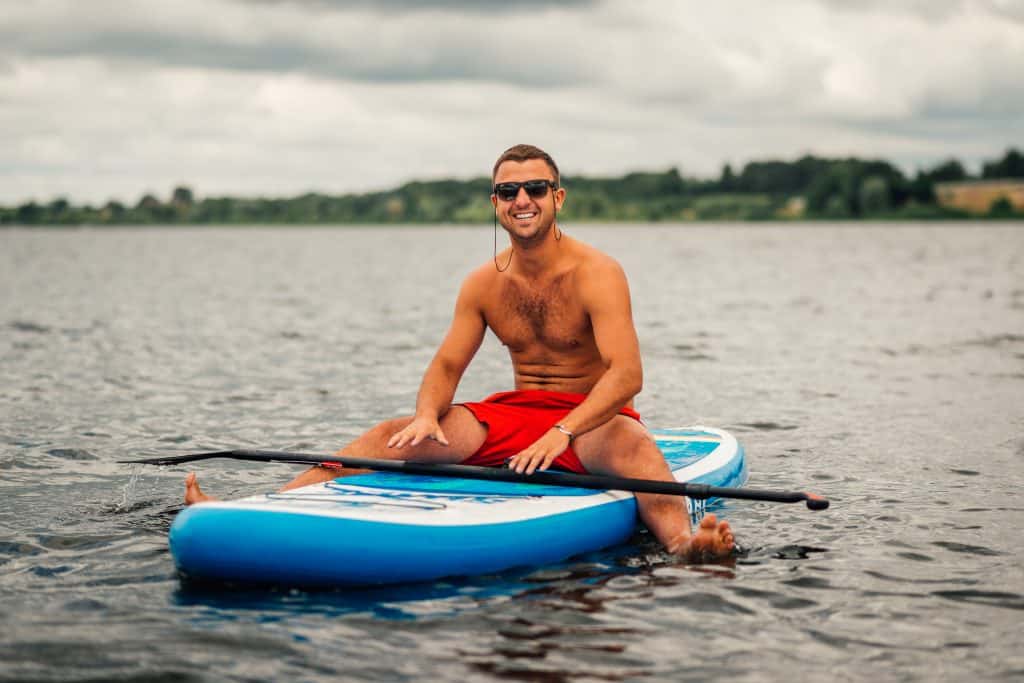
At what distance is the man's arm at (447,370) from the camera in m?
6.59

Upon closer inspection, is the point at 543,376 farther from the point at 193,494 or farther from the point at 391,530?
the point at 193,494

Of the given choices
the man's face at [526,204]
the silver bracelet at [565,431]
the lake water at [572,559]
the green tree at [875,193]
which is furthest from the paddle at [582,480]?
the green tree at [875,193]

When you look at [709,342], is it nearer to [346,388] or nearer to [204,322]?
[346,388]

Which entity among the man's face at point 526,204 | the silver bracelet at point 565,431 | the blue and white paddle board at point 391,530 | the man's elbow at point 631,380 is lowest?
the blue and white paddle board at point 391,530

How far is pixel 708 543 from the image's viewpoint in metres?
6.23

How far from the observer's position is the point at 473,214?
155625 millimetres

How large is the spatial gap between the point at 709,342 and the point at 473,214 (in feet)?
449

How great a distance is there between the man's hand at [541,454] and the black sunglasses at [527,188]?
1346mm

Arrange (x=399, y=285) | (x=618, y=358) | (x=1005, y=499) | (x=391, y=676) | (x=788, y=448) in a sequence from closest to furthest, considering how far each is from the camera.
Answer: (x=391, y=676) < (x=618, y=358) < (x=1005, y=499) < (x=788, y=448) < (x=399, y=285)

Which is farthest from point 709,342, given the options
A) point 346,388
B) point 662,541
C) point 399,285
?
point 399,285

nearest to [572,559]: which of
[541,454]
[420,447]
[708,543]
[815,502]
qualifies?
[541,454]

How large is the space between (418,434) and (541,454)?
72cm

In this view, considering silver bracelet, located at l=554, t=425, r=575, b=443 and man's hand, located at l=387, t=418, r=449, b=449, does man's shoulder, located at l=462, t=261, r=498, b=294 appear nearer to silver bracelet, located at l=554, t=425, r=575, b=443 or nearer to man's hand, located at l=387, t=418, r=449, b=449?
man's hand, located at l=387, t=418, r=449, b=449

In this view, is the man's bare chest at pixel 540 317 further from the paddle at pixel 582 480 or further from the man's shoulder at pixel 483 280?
the paddle at pixel 582 480
